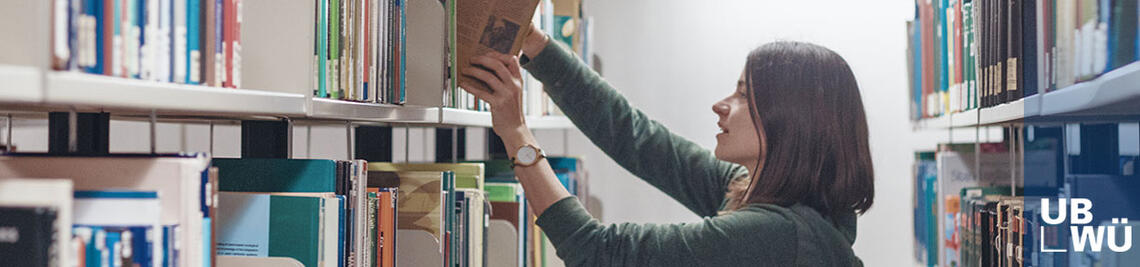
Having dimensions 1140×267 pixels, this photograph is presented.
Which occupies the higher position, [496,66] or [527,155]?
[496,66]

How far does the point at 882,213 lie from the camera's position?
3154mm

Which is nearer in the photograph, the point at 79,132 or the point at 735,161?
the point at 79,132

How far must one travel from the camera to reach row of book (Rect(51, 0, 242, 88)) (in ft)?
2.30

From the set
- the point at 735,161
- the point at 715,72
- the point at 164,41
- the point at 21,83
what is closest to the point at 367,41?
the point at 164,41

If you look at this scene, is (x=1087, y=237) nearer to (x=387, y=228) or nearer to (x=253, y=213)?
(x=387, y=228)

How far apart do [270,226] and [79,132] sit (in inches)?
9.8

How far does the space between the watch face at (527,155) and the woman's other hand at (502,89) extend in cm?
3

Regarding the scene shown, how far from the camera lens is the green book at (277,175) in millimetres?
1144

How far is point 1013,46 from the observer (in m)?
1.39

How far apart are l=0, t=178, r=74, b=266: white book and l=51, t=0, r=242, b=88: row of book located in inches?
3.4

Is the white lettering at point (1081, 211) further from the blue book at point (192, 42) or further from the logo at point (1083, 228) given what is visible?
the blue book at point (192, 42)

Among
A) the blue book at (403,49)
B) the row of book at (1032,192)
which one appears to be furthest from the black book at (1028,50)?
the blue book at (403,49)

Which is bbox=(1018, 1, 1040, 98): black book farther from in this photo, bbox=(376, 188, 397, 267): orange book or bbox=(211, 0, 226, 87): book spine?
bbox=(211, 0, 226, 87): book spine

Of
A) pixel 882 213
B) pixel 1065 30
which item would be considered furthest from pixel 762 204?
pixel 882 213
